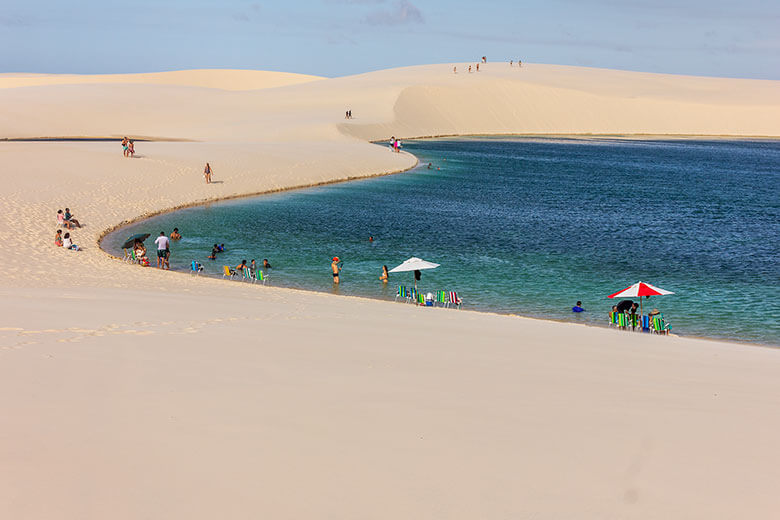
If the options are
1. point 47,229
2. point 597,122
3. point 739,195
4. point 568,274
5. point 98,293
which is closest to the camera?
point 98,293

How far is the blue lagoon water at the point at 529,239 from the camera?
24109 millimetres

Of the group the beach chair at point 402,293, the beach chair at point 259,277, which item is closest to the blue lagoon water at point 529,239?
the beach chair at point 259,277

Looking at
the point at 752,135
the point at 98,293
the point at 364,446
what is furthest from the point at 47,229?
the point at 752,135

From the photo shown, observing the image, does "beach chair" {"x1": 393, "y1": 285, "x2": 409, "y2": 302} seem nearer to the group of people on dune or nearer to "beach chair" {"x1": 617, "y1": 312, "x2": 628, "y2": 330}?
"beach chair" {"x1": 617, "y1": 312, "x2": 628, "y2": 330}

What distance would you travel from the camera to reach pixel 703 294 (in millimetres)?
24875

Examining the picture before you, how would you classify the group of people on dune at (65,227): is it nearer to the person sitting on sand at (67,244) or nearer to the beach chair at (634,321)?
the person sitting on sand at (67,244)

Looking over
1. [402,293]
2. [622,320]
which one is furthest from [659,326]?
[402,293]

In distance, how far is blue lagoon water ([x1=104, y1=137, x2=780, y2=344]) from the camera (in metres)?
24.1

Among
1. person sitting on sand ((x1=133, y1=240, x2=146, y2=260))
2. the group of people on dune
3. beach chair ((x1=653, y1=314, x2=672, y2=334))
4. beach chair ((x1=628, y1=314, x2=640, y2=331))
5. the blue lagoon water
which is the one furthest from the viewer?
the group of people on dune

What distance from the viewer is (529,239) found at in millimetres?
Answer: 35281

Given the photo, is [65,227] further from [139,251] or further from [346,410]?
[346,410]

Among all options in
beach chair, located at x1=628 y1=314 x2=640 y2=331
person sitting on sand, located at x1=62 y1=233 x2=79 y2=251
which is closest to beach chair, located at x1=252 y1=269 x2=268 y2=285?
person sitting on sand, located at x1=62 y1=233 x2=79 y2=251

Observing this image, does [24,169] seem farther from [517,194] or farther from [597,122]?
[597,122]

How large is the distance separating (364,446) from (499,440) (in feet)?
4.92
